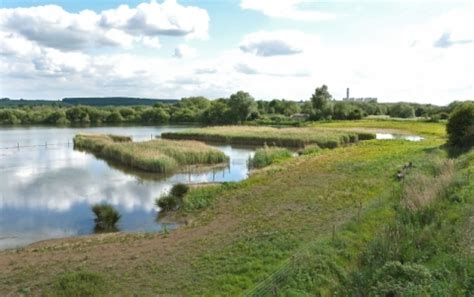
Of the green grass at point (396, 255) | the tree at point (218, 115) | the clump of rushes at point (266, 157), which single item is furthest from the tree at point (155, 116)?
the green grass at point (396, 255)

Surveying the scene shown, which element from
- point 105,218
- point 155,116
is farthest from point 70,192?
point 155,116

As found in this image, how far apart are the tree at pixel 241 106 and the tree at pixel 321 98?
1385 centimetres

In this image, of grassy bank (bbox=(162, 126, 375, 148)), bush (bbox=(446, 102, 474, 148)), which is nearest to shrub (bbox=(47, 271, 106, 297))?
bush (bbox=(446, 102, 474, 148))

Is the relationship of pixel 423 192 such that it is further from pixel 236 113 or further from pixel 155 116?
pixel 155 116

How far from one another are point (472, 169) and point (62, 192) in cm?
1883

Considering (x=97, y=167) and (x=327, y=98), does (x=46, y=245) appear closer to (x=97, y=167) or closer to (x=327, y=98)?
(x=97, y=167)

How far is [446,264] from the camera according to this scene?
26.0ft

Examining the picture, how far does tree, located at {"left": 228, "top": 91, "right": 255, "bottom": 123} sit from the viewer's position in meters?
90.4

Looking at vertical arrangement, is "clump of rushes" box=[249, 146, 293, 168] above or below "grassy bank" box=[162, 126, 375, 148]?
below

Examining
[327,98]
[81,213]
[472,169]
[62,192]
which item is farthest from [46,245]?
[327,98]

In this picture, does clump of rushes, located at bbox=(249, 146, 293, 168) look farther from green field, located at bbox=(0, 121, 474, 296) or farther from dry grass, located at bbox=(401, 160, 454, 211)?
dry grass, located at bbox=(401, 160, 454, 211)

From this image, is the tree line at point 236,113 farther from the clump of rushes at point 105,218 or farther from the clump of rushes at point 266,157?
the clump of rushes at point 105,218

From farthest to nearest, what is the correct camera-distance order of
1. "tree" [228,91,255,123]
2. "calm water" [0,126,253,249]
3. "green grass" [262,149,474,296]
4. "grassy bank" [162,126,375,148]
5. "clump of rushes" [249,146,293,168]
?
"tree" [228,91,255,123], "grassy bank" [162,126,375,148], "clump of rushes" [249,146,293,168], "calm water" [0,126,253,249], "green grass" [262,149,474,296]

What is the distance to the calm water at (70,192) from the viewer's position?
51.7 feet
